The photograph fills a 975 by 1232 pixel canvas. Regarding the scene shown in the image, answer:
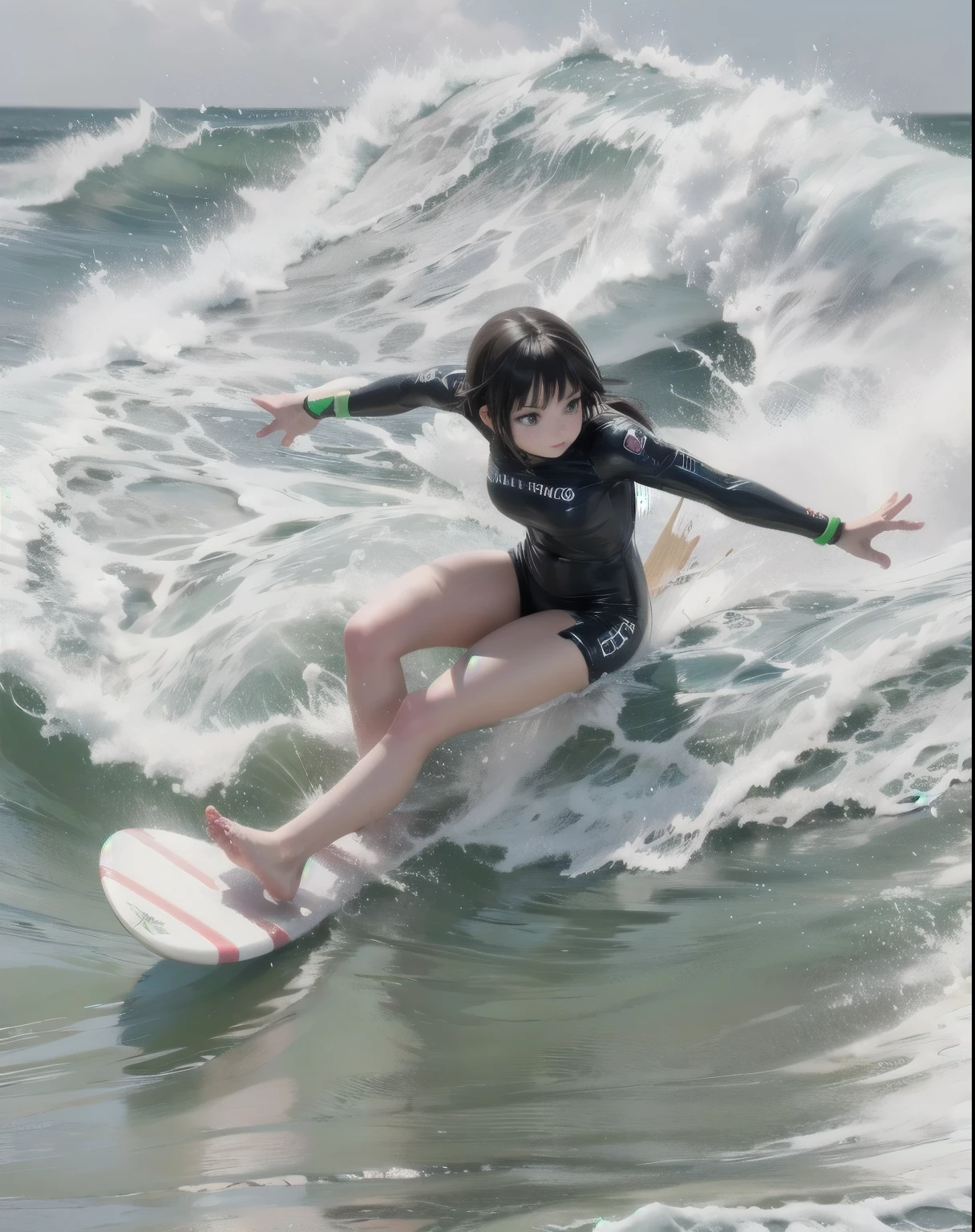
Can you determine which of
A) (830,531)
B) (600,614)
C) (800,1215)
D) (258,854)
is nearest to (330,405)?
(600,614)

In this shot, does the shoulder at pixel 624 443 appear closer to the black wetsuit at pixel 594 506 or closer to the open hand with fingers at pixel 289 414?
the black wetsuit at pixel 594 506

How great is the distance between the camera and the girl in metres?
2.15

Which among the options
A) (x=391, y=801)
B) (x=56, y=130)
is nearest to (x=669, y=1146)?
(x=391, y=801)

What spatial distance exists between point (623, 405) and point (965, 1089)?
1485mm

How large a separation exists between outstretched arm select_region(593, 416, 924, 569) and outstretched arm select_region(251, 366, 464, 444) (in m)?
0.39

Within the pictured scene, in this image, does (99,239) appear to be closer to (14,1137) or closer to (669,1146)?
(14,1137)

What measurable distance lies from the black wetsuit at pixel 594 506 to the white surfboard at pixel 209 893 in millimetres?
685

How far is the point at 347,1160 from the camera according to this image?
5.58 ft

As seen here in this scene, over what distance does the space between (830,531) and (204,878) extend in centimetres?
150

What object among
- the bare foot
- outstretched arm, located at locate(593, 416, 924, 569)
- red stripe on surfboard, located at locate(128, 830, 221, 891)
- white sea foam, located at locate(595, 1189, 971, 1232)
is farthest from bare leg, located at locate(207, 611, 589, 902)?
white sea foam, located at locate(595, 1189, 971, 1232)

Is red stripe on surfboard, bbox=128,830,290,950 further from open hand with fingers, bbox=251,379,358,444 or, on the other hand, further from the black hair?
the black hair

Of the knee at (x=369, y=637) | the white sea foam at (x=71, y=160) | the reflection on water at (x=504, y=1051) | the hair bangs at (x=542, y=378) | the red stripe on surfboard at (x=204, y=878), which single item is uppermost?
the white sea foam at (x=71, y=160)

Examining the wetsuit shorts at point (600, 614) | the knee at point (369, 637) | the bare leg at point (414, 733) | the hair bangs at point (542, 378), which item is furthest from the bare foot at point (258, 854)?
the hair bangs at point (542, 378)

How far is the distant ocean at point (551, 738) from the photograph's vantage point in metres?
1.72
